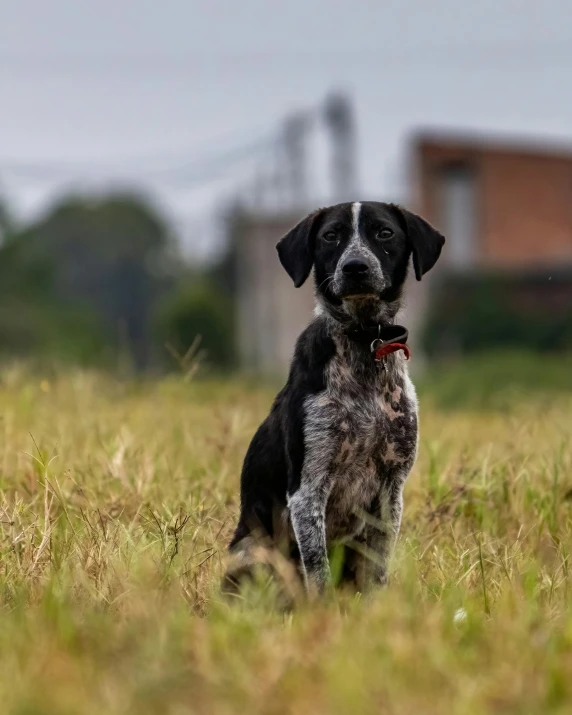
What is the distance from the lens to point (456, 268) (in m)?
32.1

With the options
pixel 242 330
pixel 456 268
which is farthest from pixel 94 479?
pixel 242 330

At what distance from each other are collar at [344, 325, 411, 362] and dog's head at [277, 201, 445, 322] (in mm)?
100

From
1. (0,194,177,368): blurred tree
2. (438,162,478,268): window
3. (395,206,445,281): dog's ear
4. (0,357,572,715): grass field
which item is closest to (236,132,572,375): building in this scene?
(438,162,478,268): window

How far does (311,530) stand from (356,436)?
38 cm

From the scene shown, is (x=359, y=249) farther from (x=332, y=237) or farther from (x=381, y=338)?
(x=381, y=338)

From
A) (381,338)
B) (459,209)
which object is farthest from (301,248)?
(459,209)

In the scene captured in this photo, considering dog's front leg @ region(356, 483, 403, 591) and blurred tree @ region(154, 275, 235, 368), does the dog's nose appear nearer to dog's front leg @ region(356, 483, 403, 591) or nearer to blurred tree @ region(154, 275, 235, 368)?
dog's front leg @ region(356, 483, 403, 591)

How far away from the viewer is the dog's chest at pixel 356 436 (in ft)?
15.1

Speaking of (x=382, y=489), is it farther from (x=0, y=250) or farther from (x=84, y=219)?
(x=84, y=219)

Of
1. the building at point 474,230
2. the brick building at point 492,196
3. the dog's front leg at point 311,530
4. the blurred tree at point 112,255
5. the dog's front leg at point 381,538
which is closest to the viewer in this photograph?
A: the dog's front leg at point 311,530

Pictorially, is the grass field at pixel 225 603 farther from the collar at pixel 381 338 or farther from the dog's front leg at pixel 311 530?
the collar at pixel 381 338

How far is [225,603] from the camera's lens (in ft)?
13.2

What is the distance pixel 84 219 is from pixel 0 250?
52.5 ft

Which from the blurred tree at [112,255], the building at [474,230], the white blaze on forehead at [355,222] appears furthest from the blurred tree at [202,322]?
the white blaze on forehead at [355,222]
